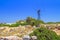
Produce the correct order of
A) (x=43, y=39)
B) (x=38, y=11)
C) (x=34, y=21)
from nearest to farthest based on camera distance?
(x=43, y=39)
(x=34, y=21)
(x=38, y=11)

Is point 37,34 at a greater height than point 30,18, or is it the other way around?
point 30,18

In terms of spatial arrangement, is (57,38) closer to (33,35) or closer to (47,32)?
(47,32)

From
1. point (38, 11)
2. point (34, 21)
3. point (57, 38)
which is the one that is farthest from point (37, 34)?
point (38, 11)

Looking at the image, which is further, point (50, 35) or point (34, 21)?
point (34, 21)

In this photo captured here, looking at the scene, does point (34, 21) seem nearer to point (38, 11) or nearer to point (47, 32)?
point (38, 11)

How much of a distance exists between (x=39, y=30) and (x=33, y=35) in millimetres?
690

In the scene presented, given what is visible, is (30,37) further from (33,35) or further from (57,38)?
(57,38)

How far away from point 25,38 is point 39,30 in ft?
4.71

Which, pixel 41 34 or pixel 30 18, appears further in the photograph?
pixel 30 18

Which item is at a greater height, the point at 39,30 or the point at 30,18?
the point at 30,18

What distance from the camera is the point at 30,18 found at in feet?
125

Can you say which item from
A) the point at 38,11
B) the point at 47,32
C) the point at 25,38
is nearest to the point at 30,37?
the point at 25,38

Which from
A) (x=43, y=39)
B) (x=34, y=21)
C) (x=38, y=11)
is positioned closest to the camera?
(x=43, y=39)

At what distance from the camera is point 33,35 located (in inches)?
588
